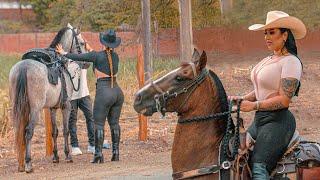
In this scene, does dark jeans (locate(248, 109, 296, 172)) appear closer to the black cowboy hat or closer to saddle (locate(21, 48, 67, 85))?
the black cowboy hat

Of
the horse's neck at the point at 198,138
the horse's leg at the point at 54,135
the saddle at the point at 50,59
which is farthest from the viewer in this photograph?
the horse's leg at the point at 54,135

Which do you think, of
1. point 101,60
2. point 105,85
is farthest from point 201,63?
point 105,85

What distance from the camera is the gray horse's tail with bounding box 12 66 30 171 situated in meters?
13.1

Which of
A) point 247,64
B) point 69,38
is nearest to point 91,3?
point 247,64

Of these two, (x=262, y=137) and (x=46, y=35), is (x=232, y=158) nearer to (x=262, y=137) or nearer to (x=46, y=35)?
(x=262, y=137)

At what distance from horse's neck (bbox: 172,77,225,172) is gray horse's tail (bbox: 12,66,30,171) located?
6.99 metres

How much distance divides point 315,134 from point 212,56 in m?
26.5

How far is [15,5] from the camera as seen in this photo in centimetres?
8219

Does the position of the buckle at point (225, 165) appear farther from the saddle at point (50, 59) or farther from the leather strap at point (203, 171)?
the saddle at point (50, 59)

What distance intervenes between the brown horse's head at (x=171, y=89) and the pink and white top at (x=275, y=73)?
0.50m

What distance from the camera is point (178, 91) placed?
252 inches

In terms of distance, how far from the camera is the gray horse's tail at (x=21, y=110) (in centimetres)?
1308

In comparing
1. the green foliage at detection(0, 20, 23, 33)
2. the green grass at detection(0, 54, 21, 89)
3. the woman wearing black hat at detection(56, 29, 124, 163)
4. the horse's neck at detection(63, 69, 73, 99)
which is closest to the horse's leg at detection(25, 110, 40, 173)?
the woman wearing black hat at detection(56, 29, 124, 163)

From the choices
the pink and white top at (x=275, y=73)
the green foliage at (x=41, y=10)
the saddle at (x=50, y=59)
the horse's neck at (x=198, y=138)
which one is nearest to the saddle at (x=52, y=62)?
the saddle at (x=50, y=59)
